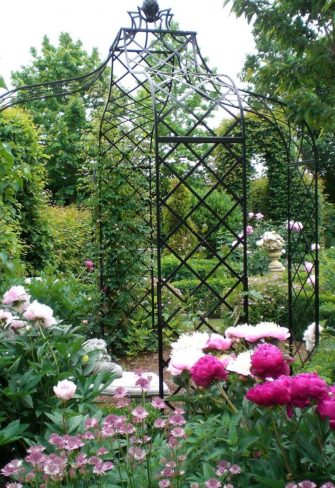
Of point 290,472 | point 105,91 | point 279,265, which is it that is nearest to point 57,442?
point 290,472

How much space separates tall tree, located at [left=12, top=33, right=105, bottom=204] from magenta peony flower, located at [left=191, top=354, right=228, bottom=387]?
1524 cm

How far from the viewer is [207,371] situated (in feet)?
4.66

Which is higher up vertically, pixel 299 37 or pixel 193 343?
pixel 299 37

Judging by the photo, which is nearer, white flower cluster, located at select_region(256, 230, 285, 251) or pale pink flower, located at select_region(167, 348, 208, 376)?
pale pink flower, located at select_region(167, 348, 208, 376)

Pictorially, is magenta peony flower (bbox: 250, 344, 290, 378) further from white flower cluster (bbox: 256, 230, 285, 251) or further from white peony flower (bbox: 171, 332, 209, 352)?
white flower cluster (bbox: 256, 230, 285, 251)

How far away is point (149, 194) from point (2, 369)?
3.36m

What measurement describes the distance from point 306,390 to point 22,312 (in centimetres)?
132

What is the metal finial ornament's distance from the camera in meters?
4.44

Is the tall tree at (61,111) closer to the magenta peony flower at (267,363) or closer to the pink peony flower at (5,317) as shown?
the pink peony flower at (5,317)

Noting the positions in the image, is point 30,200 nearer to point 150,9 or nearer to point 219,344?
point 150,9

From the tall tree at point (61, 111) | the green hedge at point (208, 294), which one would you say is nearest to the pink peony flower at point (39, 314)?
the green hedge at point (208, 294)

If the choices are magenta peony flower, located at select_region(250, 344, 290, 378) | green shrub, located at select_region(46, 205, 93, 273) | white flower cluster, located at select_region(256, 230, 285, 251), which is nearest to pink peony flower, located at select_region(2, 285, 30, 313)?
magenta peony flower, located at select_region(250, 344, 290, 378)

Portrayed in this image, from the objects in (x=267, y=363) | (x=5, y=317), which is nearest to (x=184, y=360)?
(x=267, y=363)

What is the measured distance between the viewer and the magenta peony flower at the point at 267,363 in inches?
53.6
